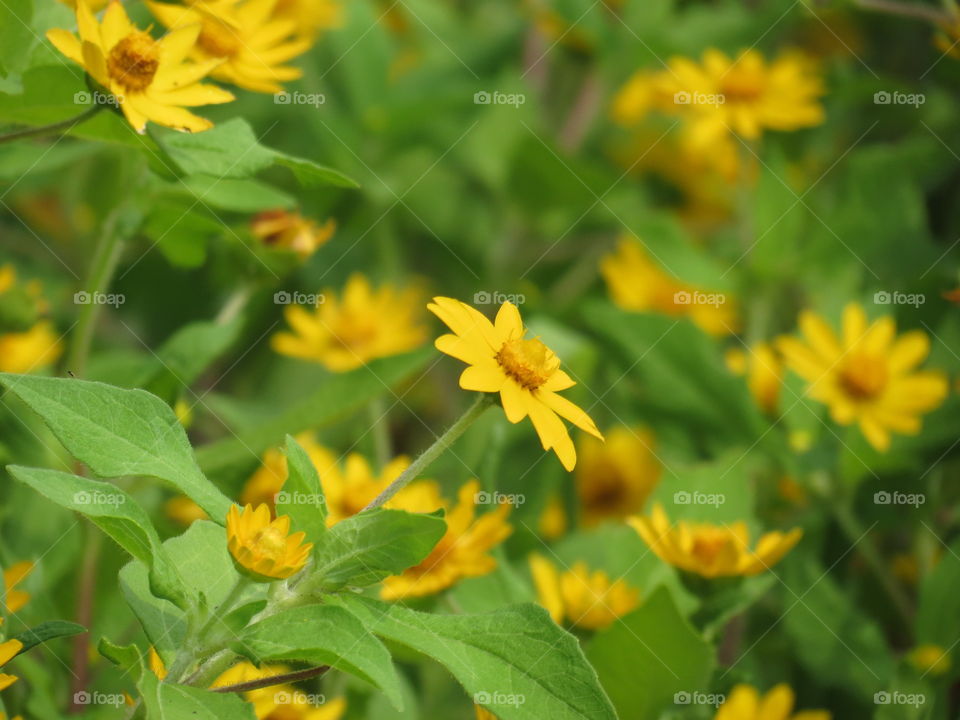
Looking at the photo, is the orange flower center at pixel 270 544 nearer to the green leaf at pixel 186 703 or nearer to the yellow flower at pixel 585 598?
the green leaf at pixel 186 703

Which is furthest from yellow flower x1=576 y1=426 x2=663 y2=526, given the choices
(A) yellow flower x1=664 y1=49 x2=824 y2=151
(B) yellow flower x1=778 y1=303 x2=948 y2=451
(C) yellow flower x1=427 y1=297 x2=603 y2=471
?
(C) yellow flower x1=427 y1=297 x2=603 y2=471

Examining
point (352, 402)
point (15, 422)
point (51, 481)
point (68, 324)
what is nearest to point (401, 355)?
point (352, 402)

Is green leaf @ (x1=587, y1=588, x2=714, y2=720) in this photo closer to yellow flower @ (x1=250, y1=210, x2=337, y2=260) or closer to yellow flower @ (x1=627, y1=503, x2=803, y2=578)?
yellow flower @ (x1=627, y1=503, x2=803, y2=578)

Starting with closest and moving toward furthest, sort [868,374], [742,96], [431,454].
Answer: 1. [431,454]
2. [868,374]
3. [742,96]

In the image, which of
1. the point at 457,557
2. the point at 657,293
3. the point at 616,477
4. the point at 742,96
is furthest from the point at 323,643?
the point at 742,96

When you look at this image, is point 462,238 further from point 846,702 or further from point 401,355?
point 846,702

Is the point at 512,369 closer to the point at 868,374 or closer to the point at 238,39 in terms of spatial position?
the point at 238,39
